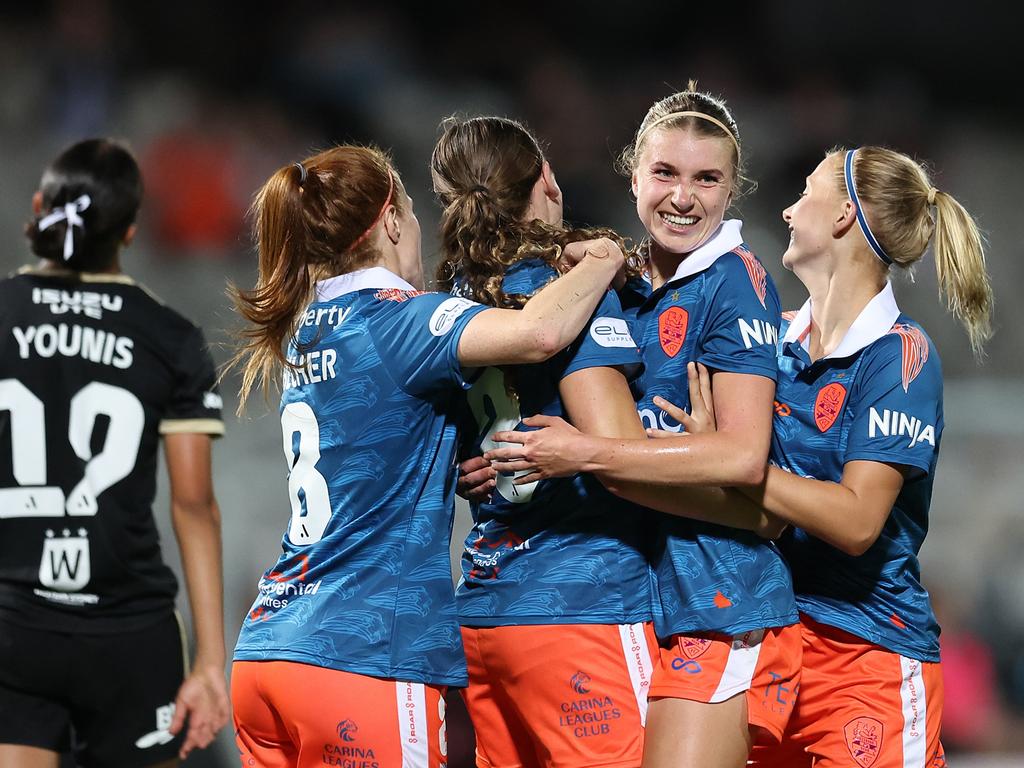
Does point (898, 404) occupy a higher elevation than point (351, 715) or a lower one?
higher

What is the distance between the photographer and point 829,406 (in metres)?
3.22

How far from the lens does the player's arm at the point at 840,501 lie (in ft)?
9.58

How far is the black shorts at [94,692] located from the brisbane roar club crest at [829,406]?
2.02 m

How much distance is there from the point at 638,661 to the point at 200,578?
1365 millimetres

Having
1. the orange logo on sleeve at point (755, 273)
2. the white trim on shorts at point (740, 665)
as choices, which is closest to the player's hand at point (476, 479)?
the white trim on shorts at point (740, 665)

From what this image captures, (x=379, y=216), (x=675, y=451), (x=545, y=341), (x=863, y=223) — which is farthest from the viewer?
(x=863, y=223)

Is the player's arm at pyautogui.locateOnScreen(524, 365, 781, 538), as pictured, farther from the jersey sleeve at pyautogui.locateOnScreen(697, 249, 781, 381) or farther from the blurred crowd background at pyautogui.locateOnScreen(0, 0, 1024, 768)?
the blurred crowd background at pyautogui.locateOnScreen(0, 0, 1024, 768)

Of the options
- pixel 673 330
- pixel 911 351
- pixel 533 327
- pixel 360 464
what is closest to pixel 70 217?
pixel 360 464

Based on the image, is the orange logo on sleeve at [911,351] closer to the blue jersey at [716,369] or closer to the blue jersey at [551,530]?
the blue jersey at [716,369]

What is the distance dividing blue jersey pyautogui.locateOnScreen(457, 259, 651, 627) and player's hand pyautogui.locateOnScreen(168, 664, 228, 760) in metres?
0.90

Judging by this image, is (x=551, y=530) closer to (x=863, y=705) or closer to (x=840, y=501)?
(x=840, y=501)

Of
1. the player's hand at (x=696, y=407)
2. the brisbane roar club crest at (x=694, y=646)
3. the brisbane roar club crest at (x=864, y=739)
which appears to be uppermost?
the player's hand at (x=696, y=407)

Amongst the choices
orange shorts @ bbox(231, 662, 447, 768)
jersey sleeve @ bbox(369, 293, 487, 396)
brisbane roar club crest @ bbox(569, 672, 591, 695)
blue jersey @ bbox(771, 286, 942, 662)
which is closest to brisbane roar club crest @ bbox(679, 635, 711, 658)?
brisbane roar club crest @ bbox(569, 672, 591, 695)

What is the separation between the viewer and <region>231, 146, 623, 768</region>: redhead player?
271cm
